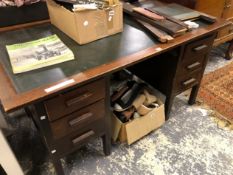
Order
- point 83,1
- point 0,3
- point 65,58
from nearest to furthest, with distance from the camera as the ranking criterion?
point 65,58
point 83,1
point 0,3

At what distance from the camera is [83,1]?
1155mm

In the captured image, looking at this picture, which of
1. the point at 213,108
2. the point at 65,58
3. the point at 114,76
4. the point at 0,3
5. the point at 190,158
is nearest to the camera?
the point at 65,58

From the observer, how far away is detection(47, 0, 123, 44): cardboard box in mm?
1076

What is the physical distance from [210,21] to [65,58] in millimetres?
935

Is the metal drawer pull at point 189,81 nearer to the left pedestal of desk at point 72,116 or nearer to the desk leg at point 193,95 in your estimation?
the desk leg at point 193,95

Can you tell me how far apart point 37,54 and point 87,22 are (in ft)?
0.96

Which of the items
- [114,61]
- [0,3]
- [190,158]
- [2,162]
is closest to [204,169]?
[190,158]

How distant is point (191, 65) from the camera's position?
1446 millimetres

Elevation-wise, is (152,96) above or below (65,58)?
below

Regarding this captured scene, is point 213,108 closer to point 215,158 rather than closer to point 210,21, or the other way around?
point 215,158

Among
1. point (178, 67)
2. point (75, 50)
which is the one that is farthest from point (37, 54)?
point (178, 67)

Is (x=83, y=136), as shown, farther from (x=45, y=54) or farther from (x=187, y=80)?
(x=187, y=80)

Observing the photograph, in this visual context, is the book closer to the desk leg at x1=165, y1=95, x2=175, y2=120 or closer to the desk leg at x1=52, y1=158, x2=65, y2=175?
the desk leg at x1=52, y1=158, x2=65, y2=175

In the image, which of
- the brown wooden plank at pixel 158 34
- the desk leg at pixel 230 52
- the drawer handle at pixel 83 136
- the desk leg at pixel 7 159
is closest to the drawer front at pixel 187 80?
the brown wooden plank at pixel 158 34
